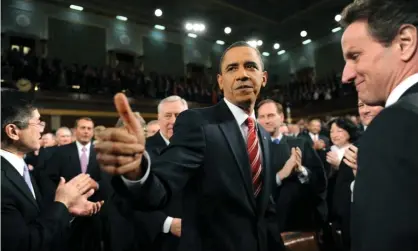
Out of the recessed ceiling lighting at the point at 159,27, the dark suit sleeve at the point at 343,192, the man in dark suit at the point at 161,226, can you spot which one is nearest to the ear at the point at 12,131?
the man in dark suit at the point at 161,226

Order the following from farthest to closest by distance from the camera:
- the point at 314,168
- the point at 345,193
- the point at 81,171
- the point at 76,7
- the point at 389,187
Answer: the point at 76,7 → the point at 81,171 → the point at 314,168 → the point at 345,193 → the point at 389,187

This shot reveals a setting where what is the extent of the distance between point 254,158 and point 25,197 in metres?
1.08

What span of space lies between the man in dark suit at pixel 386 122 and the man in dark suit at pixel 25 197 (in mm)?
1344

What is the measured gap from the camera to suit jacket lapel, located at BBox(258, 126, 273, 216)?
144 centimetres

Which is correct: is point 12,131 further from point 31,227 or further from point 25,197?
point 31,227

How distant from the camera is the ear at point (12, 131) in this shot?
5.78 ft

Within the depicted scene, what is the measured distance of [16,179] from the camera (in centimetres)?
Result: 163

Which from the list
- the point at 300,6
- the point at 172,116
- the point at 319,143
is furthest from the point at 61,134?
the point at 300,6

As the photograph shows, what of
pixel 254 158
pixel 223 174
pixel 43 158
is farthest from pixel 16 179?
pixel 43 158

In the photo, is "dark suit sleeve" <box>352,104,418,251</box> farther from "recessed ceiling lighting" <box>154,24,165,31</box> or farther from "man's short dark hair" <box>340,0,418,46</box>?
"recessed ceiling lighting" <box>154,24,165,31</box>

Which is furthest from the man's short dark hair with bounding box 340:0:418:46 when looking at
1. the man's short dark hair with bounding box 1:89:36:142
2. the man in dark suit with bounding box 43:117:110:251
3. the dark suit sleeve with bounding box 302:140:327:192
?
the man in dark suit with bounding box 43:117:110:251

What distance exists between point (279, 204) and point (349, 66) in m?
1.71

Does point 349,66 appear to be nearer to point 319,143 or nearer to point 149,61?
point 319,143

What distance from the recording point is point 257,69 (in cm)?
165
